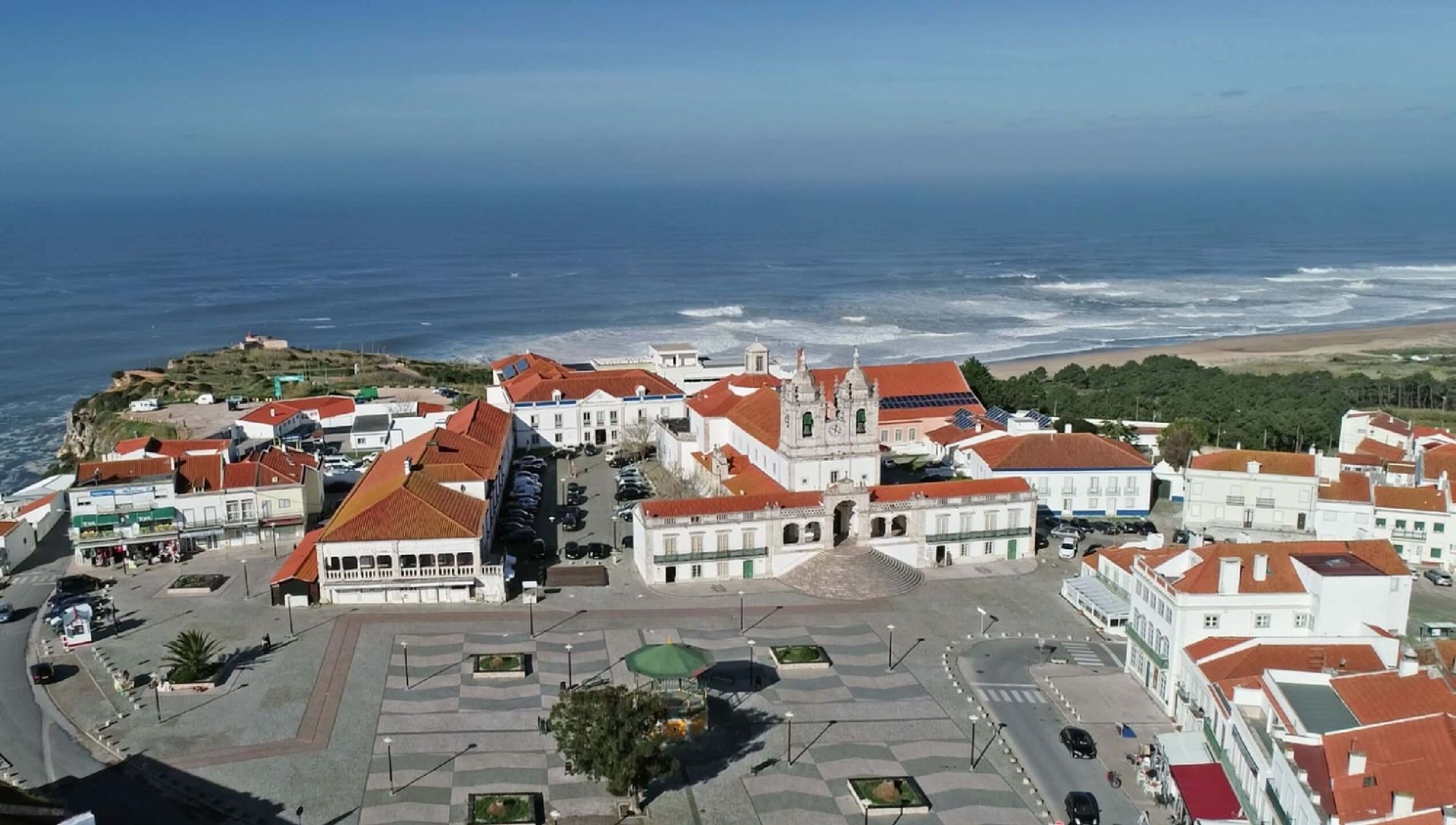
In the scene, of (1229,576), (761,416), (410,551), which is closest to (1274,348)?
(761,416)

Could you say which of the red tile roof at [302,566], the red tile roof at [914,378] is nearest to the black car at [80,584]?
the red tile roof at [302,566]

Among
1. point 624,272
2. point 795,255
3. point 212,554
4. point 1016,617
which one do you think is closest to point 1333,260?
point 795,255

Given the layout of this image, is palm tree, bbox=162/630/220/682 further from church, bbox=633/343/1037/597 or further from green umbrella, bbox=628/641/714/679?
church, bbox=633/343/1037/597

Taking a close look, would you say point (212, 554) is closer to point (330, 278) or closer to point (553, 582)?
point (553, 582)

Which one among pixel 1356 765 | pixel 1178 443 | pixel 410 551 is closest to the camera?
pixel 1356 765

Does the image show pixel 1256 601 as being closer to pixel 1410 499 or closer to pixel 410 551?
pixel 1410 499
